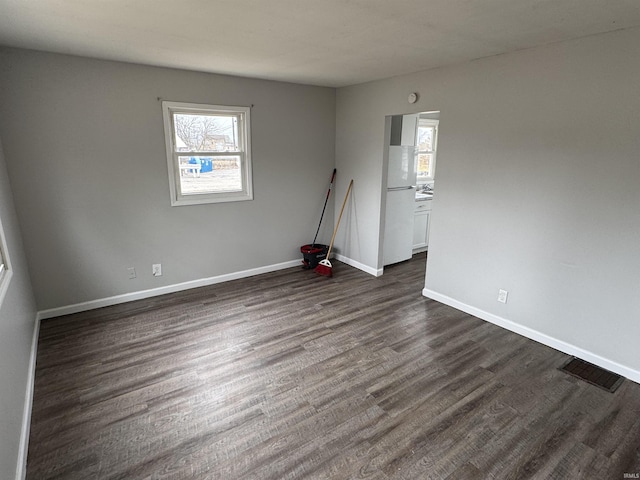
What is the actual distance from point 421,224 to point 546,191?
2755 mm

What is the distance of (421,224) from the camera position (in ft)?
18.3

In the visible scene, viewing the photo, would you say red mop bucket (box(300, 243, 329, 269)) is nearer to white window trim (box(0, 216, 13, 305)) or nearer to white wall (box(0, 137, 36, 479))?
white wall (box(0, 137, 36, 479))

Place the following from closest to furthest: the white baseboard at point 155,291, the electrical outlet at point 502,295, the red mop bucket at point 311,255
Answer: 1. the electrical outlet at point 502,295
2. the white baseboard at point 155,291
3. the red mop bucket at point 311,255

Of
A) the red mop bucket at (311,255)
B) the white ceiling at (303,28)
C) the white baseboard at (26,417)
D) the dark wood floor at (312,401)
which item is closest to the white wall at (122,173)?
the white ceiling at (303,28)

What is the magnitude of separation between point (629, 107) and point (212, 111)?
3707mm

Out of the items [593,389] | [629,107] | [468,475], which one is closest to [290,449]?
[468,475]

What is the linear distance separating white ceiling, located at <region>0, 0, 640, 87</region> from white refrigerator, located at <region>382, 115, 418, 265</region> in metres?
1.49

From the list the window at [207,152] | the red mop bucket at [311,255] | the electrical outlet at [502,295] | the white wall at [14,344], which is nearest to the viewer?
the white wall at [14,344]

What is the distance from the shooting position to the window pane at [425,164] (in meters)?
6.34

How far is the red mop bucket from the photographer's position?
188 inches

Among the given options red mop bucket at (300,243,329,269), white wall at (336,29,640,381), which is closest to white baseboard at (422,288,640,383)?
white wall at (336,29,640,381)

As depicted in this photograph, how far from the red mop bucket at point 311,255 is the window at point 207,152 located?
3.44 feet

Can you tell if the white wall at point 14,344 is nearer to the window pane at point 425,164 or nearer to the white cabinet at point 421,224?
the white cabinet at point 421,224

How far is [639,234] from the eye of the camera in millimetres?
2418
